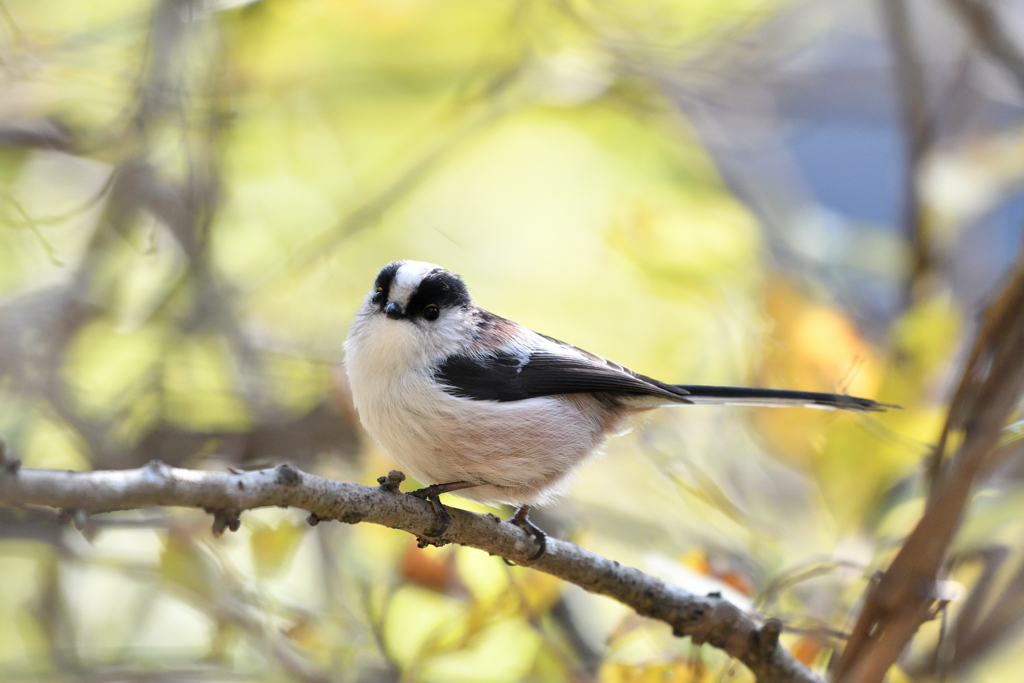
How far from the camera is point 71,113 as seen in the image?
132 inches

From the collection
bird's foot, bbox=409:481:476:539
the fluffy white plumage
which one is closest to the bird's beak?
the fluffy white plumage

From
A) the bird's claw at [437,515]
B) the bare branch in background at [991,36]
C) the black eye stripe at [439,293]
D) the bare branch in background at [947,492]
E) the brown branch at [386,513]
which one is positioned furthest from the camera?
the bare branch in background at [991,36]

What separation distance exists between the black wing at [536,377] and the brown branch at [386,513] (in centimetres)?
43

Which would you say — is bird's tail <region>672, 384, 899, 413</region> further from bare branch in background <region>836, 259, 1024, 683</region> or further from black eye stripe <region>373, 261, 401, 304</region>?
black eye stripe <region>373, 261, 401, 304</region>

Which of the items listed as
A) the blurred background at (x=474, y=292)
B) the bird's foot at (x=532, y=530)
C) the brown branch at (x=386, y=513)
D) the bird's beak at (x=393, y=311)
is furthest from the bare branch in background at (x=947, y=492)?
the bird's beak at (x=393, y=311)

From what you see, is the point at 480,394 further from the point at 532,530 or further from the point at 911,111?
the point at 911,111

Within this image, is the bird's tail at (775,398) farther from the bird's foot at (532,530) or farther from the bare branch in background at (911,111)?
the bare branch in background at (911,111)

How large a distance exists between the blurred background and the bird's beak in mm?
647

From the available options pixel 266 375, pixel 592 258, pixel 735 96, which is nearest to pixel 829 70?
pixel 735 96

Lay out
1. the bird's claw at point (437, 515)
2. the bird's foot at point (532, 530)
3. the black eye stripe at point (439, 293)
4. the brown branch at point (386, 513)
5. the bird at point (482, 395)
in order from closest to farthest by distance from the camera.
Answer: the brown branch at point (386, 513) → the bird's claw at point (437, 515) → the bird's foot at point (532, 530) → the bird at point (482, 395) → the black eye stripe at point (439, 293)

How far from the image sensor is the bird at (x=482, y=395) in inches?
84.0

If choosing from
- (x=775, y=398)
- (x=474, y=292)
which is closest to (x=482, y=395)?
(x=775, y=398)

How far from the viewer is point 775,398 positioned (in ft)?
7.72

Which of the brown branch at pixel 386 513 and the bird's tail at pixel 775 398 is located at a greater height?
the bird's tail at pixel 775 398
